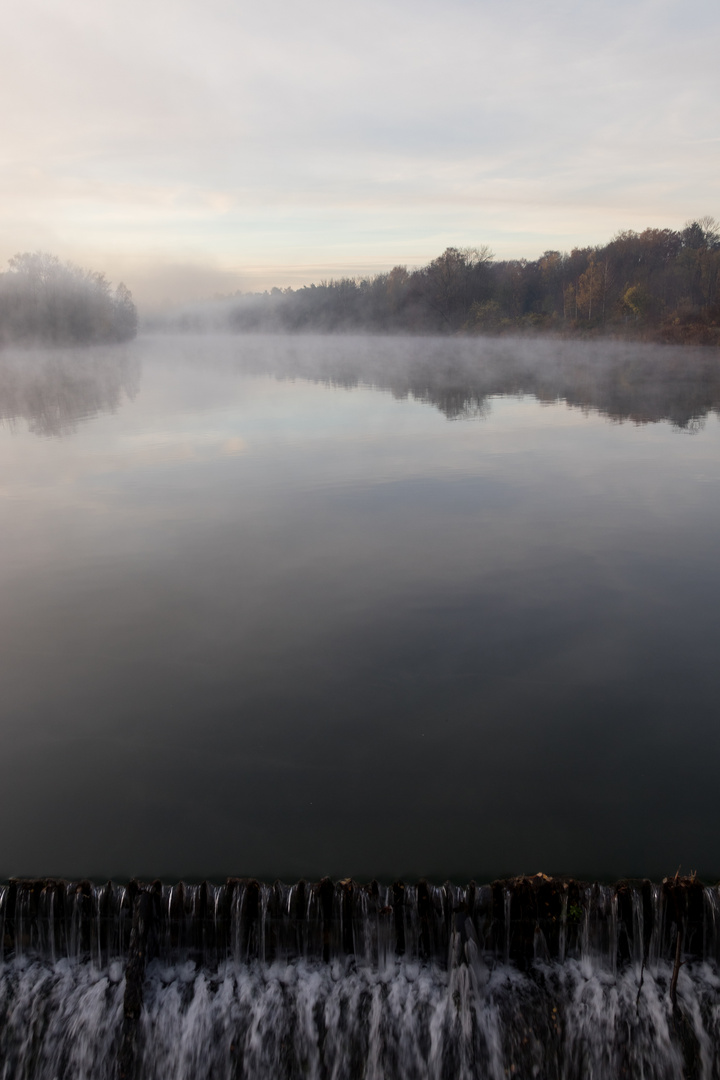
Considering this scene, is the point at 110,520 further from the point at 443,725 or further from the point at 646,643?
the point at 646,643

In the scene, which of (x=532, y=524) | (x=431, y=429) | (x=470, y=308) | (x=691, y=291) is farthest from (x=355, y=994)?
(x=470, y=308)

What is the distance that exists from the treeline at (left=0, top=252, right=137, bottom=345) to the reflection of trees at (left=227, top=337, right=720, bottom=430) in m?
69.2

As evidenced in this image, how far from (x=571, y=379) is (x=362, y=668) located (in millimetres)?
35167

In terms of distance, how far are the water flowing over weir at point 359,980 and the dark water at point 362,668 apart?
1.15ft

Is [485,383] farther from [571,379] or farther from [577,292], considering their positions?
[577,292]

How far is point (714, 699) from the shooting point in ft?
23.1

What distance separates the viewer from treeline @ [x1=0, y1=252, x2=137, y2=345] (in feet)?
342

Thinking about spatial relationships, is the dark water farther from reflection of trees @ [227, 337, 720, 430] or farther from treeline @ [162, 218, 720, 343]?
treeline @ [162, 218, 720, 343]

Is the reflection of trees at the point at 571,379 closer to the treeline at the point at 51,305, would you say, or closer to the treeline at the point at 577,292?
the treeline at the point at 577,292

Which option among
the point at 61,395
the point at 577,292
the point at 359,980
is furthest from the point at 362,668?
the point at 577,292

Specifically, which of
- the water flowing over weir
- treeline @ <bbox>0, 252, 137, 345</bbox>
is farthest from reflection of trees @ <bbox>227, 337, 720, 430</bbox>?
treeline @ <bbox>0, 252, 137, 345</bbox>

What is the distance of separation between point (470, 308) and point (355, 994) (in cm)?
11591

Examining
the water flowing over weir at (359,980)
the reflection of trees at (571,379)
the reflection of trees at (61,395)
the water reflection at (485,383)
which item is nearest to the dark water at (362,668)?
the water flowing over weir at (359,980)

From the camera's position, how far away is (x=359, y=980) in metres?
4.94
